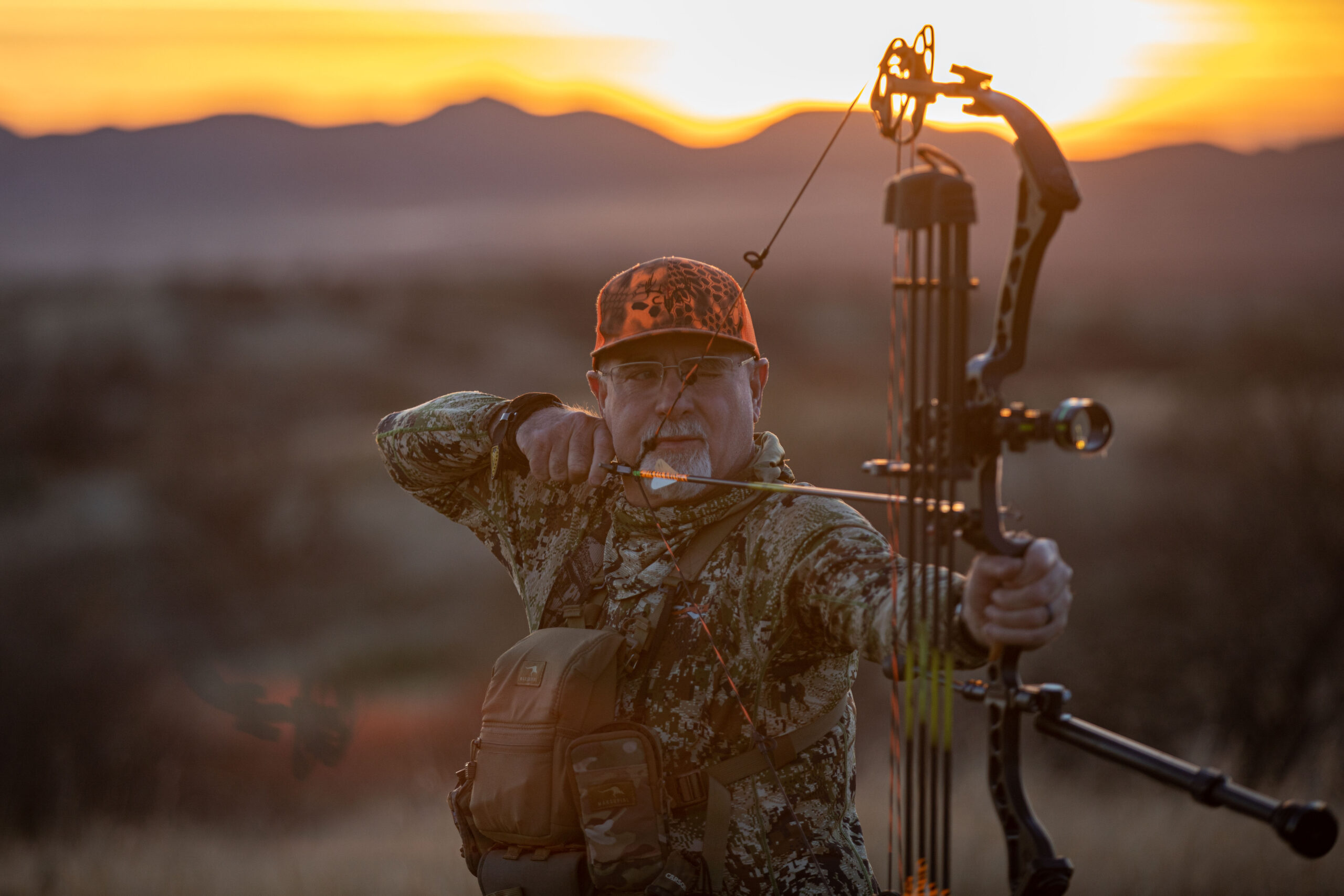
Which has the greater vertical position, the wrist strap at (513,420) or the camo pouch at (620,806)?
the wrist strap at (513,420)

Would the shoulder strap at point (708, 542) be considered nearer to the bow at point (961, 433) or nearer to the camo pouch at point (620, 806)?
the camo pouch at point (620, 806)

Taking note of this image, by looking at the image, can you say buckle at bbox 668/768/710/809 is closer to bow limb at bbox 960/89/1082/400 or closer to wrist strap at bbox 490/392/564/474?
wrist strap at bbox 490/392/564/474

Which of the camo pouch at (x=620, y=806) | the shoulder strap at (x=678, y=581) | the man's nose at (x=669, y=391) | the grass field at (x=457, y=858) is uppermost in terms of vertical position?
the man's nose at (x=669, y=391)

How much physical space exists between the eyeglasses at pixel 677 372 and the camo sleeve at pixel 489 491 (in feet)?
1.08

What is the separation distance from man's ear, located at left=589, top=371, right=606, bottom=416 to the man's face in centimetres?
8

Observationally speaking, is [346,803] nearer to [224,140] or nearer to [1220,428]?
[1220,428]

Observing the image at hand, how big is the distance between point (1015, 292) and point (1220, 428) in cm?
2169

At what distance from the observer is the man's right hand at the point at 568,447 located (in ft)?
10.8

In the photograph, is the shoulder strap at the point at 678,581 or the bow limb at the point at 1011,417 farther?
the shoulder strap at the point at 678,581

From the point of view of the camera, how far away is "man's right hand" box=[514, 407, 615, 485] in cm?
330

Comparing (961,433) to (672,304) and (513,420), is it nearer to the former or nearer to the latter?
(672,304)

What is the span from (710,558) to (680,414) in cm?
39

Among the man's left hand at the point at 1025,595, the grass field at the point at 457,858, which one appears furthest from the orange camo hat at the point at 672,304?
the grass field at the point at 457,858

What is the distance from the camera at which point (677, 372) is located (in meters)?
3.24
